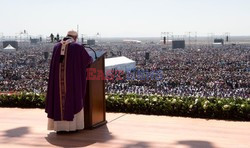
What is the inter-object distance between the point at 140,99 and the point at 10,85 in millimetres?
19220

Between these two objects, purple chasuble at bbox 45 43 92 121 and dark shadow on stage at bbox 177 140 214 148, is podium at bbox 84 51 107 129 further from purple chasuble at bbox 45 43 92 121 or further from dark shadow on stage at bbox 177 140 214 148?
dark shadow on stage at bbox 177 140 214 148

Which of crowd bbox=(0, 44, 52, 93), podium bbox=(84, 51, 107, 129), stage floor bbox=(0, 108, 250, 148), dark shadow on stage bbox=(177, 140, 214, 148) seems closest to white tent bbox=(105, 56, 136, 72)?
crowd bbox=(0, 44, 52, 93)

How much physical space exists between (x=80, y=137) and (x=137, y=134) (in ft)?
2.32

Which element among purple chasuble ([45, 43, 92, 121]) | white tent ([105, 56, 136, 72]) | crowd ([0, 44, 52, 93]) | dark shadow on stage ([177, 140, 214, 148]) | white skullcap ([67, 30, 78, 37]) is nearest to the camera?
dark shadow on stage ([177, 140, 214, 148])

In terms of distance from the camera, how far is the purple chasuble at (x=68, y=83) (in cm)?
444

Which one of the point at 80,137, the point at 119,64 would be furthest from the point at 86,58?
the point at 119,64

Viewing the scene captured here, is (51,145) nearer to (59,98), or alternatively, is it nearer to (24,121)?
(59,98)

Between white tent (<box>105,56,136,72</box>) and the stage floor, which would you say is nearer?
the stage floor

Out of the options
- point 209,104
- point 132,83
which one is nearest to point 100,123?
point 209,104

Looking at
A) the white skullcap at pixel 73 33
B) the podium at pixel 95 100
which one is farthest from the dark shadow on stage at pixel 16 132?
the white skullcap at pixel 73 33

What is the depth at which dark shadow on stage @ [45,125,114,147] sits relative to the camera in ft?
13.3

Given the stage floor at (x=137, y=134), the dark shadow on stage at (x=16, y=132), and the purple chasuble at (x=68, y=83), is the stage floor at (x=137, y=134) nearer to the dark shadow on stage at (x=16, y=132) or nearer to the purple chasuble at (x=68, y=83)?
the dark shadow on stage at (x=16, y=132)

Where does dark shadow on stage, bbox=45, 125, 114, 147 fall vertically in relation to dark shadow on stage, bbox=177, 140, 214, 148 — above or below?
below

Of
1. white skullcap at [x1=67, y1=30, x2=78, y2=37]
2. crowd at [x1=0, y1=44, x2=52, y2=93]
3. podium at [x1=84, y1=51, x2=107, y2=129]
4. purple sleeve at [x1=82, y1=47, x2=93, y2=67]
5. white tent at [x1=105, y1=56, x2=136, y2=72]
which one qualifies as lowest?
crowd at [x1=0, y1=44, x2=52, y2=93]
